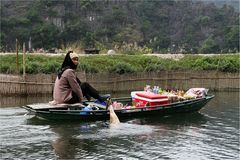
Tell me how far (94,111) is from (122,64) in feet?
28.4

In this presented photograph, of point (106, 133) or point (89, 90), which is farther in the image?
point (89, 90)

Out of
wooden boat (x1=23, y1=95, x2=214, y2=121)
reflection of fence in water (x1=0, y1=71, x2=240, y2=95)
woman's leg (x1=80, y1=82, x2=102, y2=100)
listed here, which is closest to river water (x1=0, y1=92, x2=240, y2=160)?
wooden boat (x1=23, y1=95, x2=214, y2=121)

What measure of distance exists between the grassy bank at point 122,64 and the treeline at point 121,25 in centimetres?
849

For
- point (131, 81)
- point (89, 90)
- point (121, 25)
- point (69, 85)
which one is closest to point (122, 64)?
point (131, 81)

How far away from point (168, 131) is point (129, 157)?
2901 mm

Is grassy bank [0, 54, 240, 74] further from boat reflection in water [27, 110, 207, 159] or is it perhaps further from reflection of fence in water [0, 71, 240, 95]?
boat reflection in water [27, 110, 207, 159]

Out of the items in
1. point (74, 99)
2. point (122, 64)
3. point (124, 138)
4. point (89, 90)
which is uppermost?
point (122, 64)

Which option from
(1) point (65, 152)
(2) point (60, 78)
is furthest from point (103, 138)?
(2) point (60, 78)

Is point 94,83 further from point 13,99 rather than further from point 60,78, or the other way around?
point 60,78

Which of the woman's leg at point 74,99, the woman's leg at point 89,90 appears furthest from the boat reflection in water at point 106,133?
the woman's leg at point 89,90

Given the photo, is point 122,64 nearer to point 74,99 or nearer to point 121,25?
point 74,99

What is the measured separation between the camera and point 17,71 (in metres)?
18.7

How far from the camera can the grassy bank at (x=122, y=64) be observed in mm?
20172

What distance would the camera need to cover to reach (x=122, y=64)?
2128 centimetres
